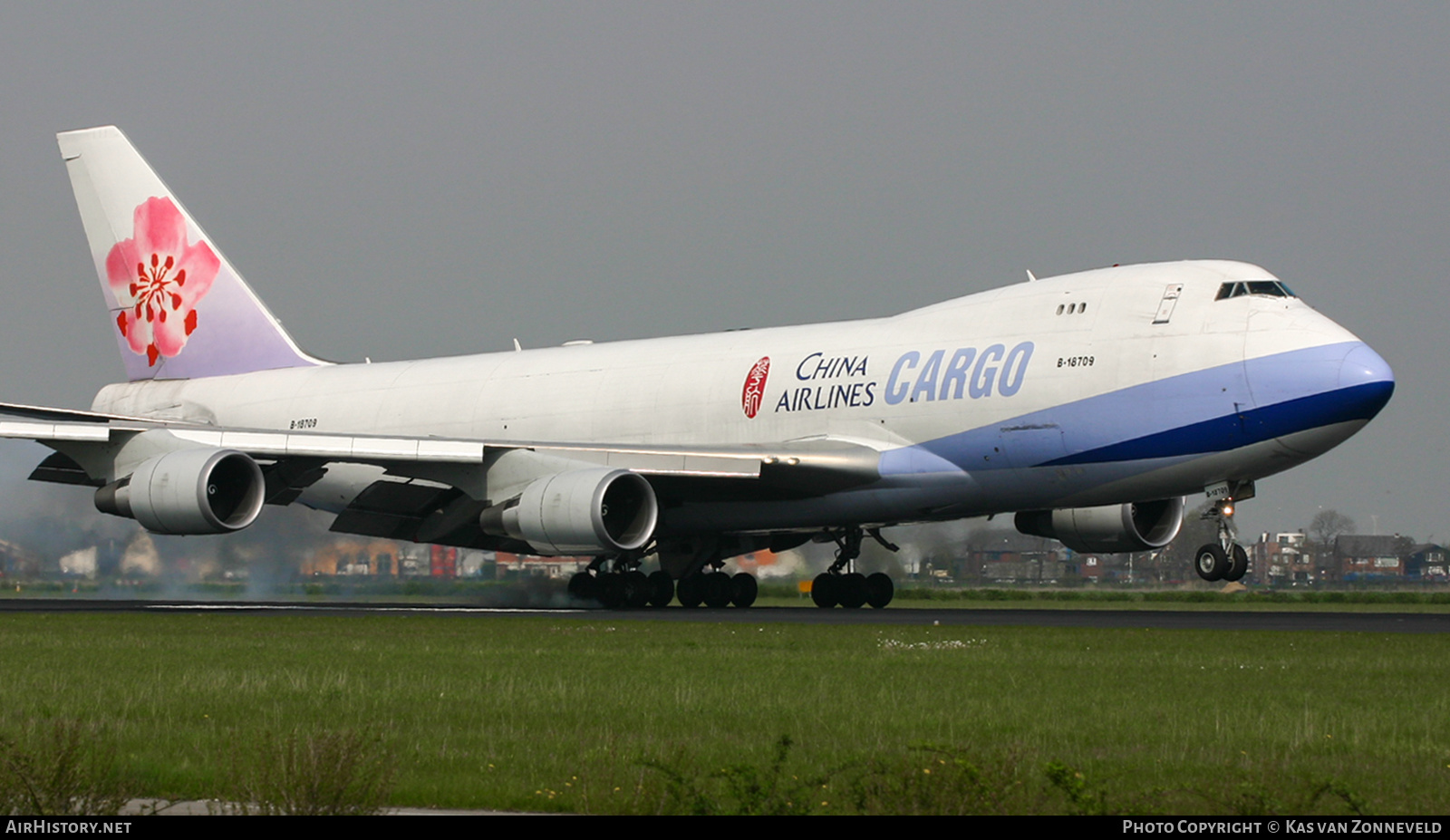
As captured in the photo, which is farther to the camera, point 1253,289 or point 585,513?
point 585,513

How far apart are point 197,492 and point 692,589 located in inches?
410

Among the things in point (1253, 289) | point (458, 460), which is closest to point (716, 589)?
point (458, 460)

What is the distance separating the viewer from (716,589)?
3431 cm

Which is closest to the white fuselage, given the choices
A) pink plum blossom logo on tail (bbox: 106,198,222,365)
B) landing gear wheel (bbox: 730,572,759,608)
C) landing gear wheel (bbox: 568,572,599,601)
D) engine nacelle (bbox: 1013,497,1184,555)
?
landing gear wheel (bbox: 568,572,599,601)

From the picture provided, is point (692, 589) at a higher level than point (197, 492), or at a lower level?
lower

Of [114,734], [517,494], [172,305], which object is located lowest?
[114,734]

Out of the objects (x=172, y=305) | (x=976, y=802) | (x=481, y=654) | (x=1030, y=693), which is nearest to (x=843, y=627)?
(x=481, y=654)

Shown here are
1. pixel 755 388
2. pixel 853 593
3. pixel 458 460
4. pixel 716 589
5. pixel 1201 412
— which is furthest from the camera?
pixel 716 589

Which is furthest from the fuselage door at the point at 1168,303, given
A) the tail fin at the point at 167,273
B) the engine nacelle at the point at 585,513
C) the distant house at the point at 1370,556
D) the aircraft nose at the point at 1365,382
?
the distant house at the point at 1370,556

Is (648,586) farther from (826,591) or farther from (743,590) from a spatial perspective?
(826,591)

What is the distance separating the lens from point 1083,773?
359 inches

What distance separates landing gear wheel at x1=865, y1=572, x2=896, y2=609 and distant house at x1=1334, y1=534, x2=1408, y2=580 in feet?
100.0

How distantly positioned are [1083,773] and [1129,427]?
59.5ft

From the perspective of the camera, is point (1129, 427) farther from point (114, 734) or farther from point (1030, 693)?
point (114, 734)
